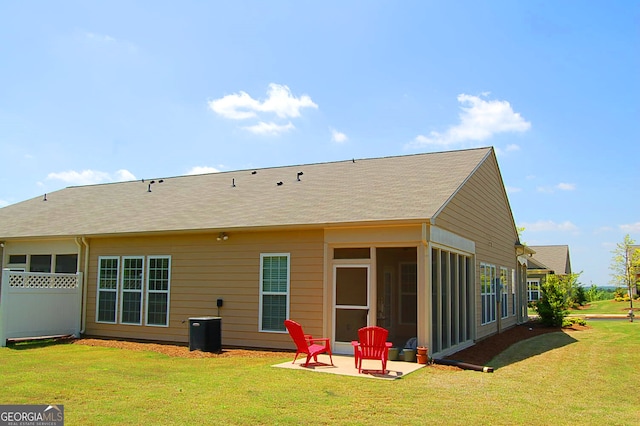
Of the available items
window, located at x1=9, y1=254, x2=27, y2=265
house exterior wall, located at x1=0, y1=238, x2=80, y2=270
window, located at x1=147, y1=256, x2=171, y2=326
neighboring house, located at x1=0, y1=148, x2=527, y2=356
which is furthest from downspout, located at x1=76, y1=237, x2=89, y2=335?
window, located at x1=9, y1=254, x2=27, y2=265

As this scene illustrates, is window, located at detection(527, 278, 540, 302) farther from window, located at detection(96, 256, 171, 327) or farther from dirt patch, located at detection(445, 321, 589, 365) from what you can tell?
window, located at detection(96, 256, 171, 327)

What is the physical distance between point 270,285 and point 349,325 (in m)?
2.25

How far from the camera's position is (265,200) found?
16.0 m

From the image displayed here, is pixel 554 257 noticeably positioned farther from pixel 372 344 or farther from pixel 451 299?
pixel 372 344

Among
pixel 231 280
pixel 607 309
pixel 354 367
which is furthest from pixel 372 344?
pixel 607 309

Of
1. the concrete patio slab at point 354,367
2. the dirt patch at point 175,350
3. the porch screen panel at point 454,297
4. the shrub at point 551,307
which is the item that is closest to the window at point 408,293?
the porch screen panel at point 454,297

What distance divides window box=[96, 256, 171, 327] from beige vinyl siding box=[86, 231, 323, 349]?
0.21m

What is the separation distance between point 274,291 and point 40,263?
857 cm

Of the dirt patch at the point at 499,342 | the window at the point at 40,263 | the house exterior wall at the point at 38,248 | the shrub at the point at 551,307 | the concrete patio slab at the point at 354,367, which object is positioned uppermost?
the house exterior wall at the point at 38,248

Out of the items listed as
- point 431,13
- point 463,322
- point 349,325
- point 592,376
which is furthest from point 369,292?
point 431,13

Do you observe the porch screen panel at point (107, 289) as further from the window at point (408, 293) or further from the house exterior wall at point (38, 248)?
the window at point (408, 293)

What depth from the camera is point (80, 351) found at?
1325 centimetres

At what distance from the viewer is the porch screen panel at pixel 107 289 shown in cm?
1602

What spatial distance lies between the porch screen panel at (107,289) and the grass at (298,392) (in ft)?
Answer: 11.3
